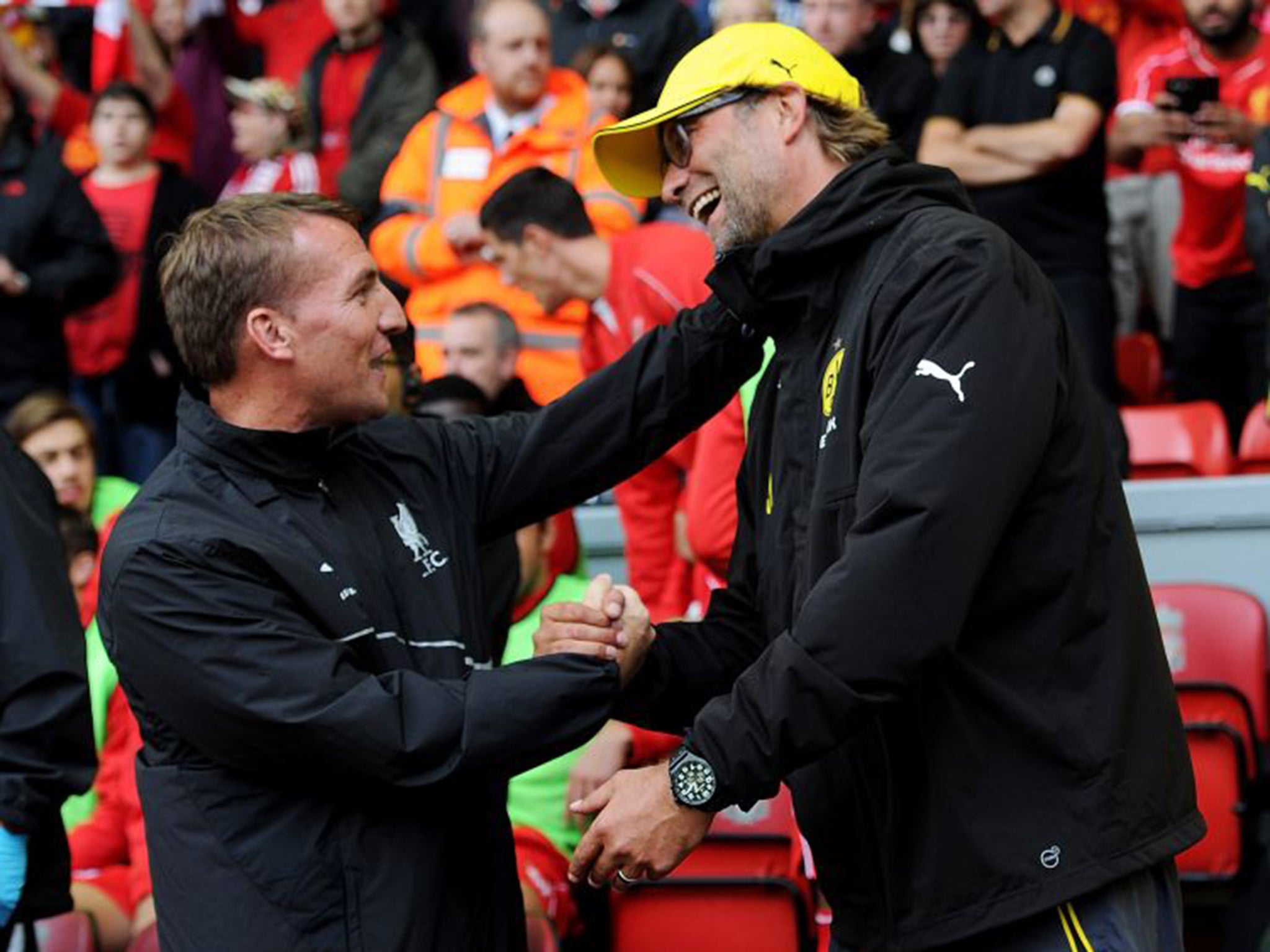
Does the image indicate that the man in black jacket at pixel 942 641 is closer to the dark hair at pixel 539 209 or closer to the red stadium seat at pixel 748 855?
the red stadium seat at pixel 748 855

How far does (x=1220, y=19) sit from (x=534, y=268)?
9.44ft

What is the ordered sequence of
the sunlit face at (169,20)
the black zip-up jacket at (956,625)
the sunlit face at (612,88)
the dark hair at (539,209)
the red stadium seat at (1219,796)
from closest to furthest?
1. the black zip-up jacket at (956,625)
2. the red stadium seat at (1219,796)
3. the dark hair at (539,209)
4. the sunlit face at (612,88)
5. the sunlit face at (169,20)

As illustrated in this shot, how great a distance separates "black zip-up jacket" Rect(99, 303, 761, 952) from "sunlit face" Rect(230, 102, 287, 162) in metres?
5.75

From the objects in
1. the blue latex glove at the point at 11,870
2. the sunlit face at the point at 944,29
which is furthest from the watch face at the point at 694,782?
the sunlit face at the point at 944,29

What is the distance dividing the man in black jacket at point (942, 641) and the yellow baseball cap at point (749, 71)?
0.18m

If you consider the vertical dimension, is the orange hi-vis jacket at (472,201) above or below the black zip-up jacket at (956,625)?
below

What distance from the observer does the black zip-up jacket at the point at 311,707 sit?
9.87 feet

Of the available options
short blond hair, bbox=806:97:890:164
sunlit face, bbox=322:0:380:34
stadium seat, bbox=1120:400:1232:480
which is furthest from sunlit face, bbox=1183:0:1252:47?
short blond hair, bbox=806:97:890:164

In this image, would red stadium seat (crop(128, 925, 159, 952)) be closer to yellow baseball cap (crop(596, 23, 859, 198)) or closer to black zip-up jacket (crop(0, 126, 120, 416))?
yellow baseball cap (crop(596, 23, 859, 198))

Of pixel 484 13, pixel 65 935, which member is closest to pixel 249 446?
pixel 65 935

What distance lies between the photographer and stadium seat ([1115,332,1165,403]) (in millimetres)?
7879

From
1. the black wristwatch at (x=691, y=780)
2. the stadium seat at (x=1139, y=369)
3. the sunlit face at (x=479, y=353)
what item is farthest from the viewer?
the stadium seat at (x=1139, y=369)

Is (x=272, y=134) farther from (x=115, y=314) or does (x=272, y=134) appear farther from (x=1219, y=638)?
(x=1219, y=638)

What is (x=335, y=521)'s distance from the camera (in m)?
3.23
